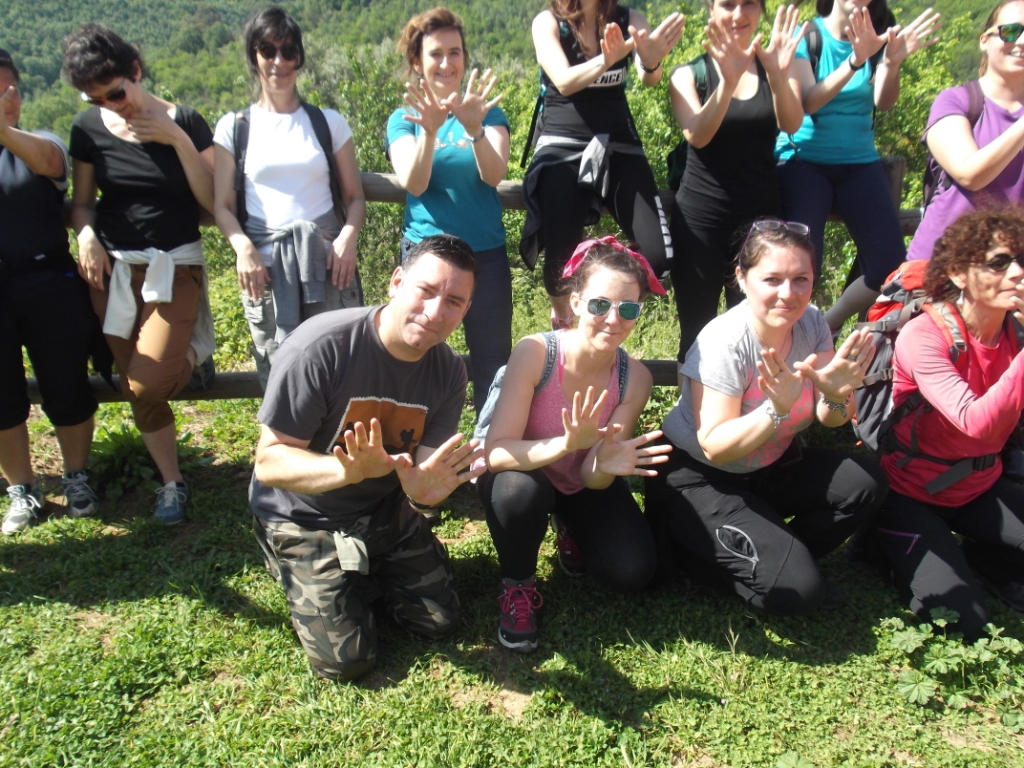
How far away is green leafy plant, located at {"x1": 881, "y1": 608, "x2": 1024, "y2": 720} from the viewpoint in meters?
2.88

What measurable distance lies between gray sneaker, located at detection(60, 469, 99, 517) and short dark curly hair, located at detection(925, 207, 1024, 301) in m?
4.11

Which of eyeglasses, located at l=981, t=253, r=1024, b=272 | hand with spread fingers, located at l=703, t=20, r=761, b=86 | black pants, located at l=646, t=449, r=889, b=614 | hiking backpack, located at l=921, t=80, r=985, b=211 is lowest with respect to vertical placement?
black pants, located at l=646, t=449, r=889, b=614

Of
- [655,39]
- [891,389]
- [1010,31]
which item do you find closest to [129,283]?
[655,39]

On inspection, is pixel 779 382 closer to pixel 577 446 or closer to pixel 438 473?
pixel 577 446

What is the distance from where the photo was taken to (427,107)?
3367mm

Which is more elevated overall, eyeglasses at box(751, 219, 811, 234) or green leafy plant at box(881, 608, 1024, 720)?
eyeglasses at box(751, 219, 811, 234)

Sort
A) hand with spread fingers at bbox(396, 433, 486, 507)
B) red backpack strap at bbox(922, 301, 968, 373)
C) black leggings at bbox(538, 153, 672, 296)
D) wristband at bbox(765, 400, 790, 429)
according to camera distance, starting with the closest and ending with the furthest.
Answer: hand with spread fingers at bbox(396, 433, 486, 507) < wristband at bbox(765, 400, 790, 429) < red backpack strap at bbox(922, 301, 968, 373) < black leggings at bbox(538, 153, 672, 296)

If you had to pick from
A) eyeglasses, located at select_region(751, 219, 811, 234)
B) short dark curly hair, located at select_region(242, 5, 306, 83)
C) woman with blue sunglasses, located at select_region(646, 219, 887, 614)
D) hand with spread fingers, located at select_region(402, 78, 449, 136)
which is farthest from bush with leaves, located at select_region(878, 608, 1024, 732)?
short dark curly hair, located at select_region(242, 5, 306, 83)

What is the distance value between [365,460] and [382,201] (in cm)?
196

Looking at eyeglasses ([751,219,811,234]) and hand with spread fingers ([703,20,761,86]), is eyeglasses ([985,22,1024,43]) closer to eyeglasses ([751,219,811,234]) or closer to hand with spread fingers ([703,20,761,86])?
hand with spread fingers ([703,20,761,86])

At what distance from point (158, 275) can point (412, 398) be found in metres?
1.52

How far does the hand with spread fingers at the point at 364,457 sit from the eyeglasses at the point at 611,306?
0.91 m

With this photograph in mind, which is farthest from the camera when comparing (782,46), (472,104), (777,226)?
(782,46)

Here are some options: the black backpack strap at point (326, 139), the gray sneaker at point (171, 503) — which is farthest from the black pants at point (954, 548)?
the gray sneaker at point (171, 503)
